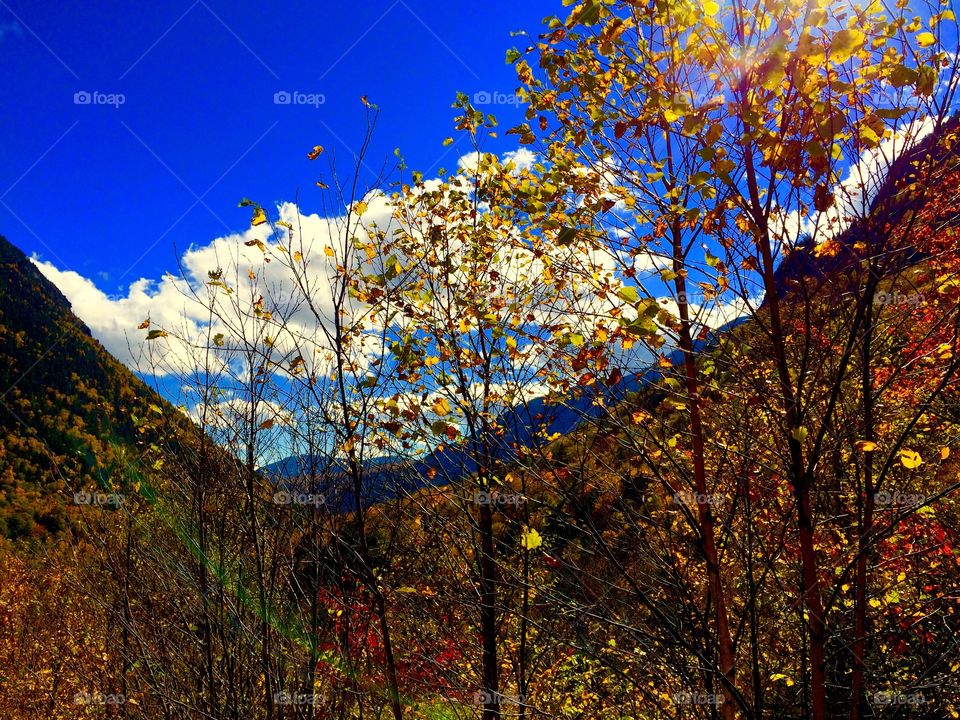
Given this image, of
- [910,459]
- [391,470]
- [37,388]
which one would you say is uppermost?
[37,388]

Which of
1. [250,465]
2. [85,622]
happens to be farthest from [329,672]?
[85,622]

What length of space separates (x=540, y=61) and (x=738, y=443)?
7.81 feet

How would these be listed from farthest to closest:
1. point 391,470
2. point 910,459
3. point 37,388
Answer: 1. point 37,388
2. point 391,470
3. point 910,459

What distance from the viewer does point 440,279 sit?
468 cm

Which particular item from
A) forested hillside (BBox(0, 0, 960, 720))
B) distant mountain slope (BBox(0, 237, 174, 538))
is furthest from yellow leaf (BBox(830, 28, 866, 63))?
distant mountain slope (BBox(0, 237, 174, 538))

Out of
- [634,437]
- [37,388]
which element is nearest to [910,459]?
[634,437]

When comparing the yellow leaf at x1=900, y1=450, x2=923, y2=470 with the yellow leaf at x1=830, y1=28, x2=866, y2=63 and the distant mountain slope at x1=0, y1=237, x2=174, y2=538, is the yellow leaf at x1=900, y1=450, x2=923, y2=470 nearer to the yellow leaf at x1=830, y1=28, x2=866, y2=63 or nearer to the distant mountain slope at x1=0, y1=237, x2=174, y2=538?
the yellow leaf at x1=830, y1=28, x2=866, y2=63

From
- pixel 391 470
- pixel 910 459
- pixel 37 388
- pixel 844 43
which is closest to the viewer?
pixel 844 43

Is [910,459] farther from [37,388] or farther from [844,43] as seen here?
[37,388]

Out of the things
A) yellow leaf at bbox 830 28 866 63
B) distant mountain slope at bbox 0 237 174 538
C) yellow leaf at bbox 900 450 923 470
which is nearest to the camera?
yellow leaf at bbox 830 28 866 63

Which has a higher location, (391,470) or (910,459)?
(391,470)

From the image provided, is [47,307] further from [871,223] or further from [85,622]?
[871,223]

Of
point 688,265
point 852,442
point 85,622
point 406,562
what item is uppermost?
point 688,265

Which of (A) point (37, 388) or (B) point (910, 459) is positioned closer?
(B) point (910, 459)
